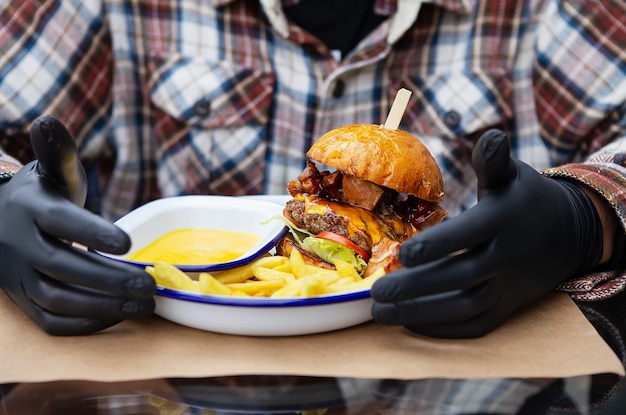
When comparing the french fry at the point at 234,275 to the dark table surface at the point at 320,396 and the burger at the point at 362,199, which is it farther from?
the dark table surface at the point at 320,396

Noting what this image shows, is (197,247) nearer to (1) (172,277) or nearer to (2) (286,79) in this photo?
(1) (172,277)

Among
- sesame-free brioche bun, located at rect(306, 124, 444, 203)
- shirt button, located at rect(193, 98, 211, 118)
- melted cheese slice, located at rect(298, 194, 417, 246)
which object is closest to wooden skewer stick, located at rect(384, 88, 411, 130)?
sesame-free brioche bun, located at rect(306, 124, 444, 203)

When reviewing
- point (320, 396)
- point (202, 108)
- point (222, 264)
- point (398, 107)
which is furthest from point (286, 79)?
point (320, 396)

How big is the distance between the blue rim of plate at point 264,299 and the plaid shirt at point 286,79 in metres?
1.42

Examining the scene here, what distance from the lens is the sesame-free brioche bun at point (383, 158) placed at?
65.6 inches

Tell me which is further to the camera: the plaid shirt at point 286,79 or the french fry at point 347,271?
the plaid shirt at point 286,79

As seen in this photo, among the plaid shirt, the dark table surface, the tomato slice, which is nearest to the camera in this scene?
the dark table surface

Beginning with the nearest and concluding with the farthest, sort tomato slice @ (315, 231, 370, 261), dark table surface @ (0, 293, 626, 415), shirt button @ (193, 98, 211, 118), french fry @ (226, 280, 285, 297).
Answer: dark table surface @ (0, 293, 626, 415) < french fry @ (226, 280, 285, 297) < tomato slice @ (315, 231, 370, 261) < shirt button @ (193, 98, 211, 118)

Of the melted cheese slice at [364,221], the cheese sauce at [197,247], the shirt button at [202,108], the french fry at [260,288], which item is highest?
the melted cheese slice at [364,221]

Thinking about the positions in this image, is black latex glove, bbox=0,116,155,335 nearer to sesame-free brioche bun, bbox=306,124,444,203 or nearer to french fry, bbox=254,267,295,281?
french fry, bbox=254,267,295,281

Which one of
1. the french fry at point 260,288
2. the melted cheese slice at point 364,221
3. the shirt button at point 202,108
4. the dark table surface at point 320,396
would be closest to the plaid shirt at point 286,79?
the shirt button at point 202,108

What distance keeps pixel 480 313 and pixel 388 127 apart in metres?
0.56

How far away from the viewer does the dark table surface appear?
1229 millimetres

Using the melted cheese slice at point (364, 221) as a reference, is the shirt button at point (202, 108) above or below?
below
